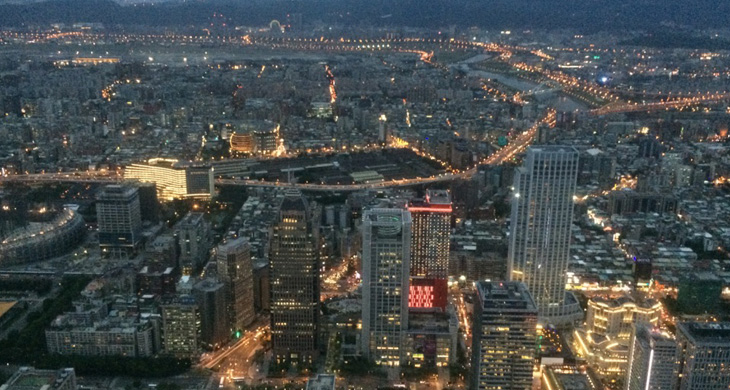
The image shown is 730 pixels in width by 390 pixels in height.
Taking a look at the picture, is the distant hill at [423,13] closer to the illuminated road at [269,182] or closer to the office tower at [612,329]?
the illuminated road at [269,182]

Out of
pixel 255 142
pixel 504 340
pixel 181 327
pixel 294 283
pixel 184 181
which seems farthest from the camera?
pixel 255 142

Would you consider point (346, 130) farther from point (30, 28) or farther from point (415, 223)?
point (30, 28)

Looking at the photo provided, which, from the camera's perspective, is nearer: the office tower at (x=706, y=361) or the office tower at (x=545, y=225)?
the office tower at (x=706, y=361)

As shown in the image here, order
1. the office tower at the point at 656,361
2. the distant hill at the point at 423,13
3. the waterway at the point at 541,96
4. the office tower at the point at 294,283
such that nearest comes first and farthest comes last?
the office tower at the point at 656,361, the office tower at the point at 294,283, the waterway at the point at 541,96, the distant hill at the point at 423,13

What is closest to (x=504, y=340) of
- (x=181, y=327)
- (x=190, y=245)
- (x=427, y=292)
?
(x=427, y=292)

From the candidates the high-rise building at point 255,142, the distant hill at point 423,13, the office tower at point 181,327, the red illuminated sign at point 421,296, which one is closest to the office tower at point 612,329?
the red illuminated sign at point 421,296

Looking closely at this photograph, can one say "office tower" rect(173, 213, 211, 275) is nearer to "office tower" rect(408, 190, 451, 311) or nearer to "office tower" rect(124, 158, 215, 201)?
"office tower" rect(124, 158, 215, 201)

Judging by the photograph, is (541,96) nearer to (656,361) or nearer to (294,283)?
(294,283)
